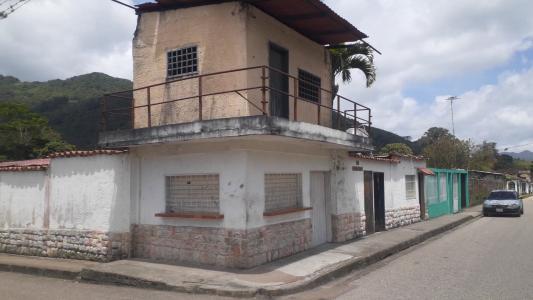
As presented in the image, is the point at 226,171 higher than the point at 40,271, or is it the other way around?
the point at 226,171

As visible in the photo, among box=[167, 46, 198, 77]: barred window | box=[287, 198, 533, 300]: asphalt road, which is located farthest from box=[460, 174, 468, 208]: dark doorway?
box=[167, 46, 198, 77]: barred window

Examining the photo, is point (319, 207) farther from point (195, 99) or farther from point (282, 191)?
point (195, 99)

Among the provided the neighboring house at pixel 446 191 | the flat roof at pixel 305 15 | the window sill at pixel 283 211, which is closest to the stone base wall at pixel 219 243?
the window sill at pixel 283 211

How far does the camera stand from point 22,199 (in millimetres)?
12836

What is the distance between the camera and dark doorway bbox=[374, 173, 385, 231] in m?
16.9

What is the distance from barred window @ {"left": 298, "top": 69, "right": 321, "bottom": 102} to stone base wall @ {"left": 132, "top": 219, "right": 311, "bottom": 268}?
3583mm

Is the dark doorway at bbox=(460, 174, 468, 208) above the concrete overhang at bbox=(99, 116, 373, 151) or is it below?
below

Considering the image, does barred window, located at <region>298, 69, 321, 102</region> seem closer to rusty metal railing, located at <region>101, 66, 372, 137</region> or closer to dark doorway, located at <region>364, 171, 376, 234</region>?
rusty metal railing, located at <region>101, 66, 372, 137</region>

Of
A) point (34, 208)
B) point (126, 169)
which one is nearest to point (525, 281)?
point (126, 169)

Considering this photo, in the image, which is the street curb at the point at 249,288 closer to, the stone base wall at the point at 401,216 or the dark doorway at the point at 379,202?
the dark doorway at the point at 379,202

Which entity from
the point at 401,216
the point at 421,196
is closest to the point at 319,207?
the point at 401,216

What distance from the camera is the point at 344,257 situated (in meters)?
11.4

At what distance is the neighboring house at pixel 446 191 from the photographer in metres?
22.6

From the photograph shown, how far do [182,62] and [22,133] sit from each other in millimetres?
34555
